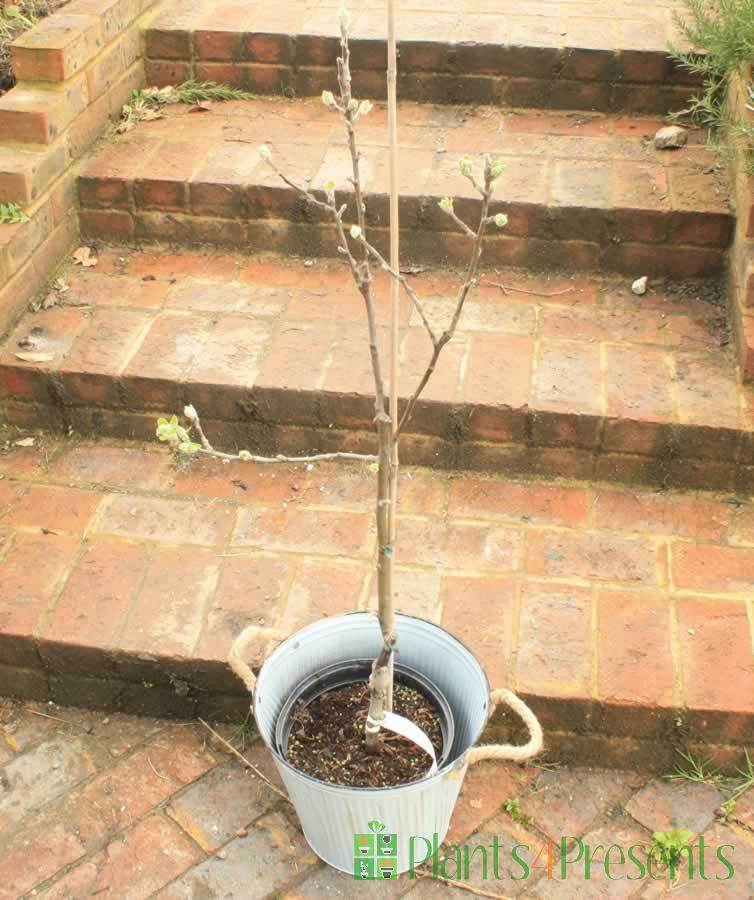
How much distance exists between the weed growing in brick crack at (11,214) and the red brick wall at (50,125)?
0.02 meters

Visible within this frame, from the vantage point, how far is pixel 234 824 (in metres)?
2.28

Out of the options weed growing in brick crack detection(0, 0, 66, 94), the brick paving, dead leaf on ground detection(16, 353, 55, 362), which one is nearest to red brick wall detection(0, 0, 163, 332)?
dead leaf on ground detection(16, 353, 55, 362)

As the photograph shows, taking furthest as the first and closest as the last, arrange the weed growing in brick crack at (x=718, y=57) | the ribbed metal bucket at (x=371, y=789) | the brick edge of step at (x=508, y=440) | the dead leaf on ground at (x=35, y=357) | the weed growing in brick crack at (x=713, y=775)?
1. the dead leaf on ground at (x=35, y=357)
2. the weed growing in brick crack at (x=718, y=57)
3. the brick edge of step at (x=508, y=440)
4. the weed growing in brick crack at (x=713, y=775)
5. the ribbed metal bucket at (x=371, y=789)

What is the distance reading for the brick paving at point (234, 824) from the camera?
217cm

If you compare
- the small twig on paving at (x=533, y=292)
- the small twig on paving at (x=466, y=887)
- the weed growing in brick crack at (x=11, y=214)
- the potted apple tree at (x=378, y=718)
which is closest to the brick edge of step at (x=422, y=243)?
the small twig on paving at (x=533, y=292)

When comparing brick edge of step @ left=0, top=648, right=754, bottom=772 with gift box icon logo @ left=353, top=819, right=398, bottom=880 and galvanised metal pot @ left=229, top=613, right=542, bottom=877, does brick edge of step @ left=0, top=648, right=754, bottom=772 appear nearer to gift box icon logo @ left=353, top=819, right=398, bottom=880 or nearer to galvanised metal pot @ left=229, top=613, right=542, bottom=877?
galvanised metal pot @ left=229, top=613, right=542, bottom=877

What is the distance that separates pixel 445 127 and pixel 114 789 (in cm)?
255

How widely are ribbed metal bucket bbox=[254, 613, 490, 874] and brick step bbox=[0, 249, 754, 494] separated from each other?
858 mm

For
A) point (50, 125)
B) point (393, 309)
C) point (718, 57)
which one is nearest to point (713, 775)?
point (393, 309)

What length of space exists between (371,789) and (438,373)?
4.49 ft

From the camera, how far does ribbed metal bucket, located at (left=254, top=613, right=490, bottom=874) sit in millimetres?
1902

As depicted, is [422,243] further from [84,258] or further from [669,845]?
[669,845]

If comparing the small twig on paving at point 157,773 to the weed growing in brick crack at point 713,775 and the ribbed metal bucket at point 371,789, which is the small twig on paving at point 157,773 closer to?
the ribbed metal bucket at point 371,789

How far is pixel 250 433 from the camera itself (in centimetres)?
298
